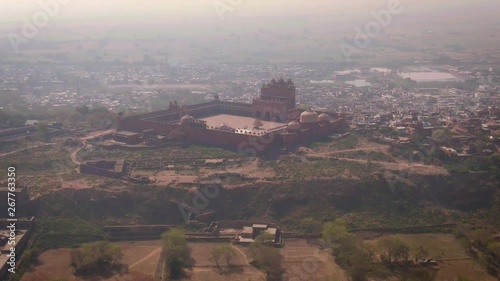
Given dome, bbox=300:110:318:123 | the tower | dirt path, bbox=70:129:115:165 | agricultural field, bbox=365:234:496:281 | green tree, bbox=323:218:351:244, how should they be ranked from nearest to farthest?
agricultural field, bbox=365:234:496:281 < green tree, bbox=323:218:351:244 < dirt path, bbox=70:129:115:165 < dome, bbox=300:110:318:123 < the tower

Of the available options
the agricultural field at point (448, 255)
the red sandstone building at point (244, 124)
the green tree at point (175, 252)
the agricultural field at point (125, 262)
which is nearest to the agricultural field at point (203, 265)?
the agricultural field at point (125, 262)

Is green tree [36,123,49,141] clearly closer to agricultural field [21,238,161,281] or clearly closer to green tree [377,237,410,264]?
agricultural field [21,238,161,281]

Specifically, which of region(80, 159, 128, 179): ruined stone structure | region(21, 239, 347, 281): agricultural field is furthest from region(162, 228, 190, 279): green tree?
region(80, 159, 128, 179): ruined stone structure

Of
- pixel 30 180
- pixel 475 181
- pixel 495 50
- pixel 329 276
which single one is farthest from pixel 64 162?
pixel 495 50

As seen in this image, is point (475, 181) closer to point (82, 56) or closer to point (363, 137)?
point (363, 137)

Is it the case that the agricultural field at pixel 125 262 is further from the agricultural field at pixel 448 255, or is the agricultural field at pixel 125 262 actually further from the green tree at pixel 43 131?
the green tree at pixel 43 131

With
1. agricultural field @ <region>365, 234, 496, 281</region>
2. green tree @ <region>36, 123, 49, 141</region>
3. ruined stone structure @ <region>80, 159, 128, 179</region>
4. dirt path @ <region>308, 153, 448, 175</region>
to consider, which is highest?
green tree @ <region>36, 123, 49, 141</region>
